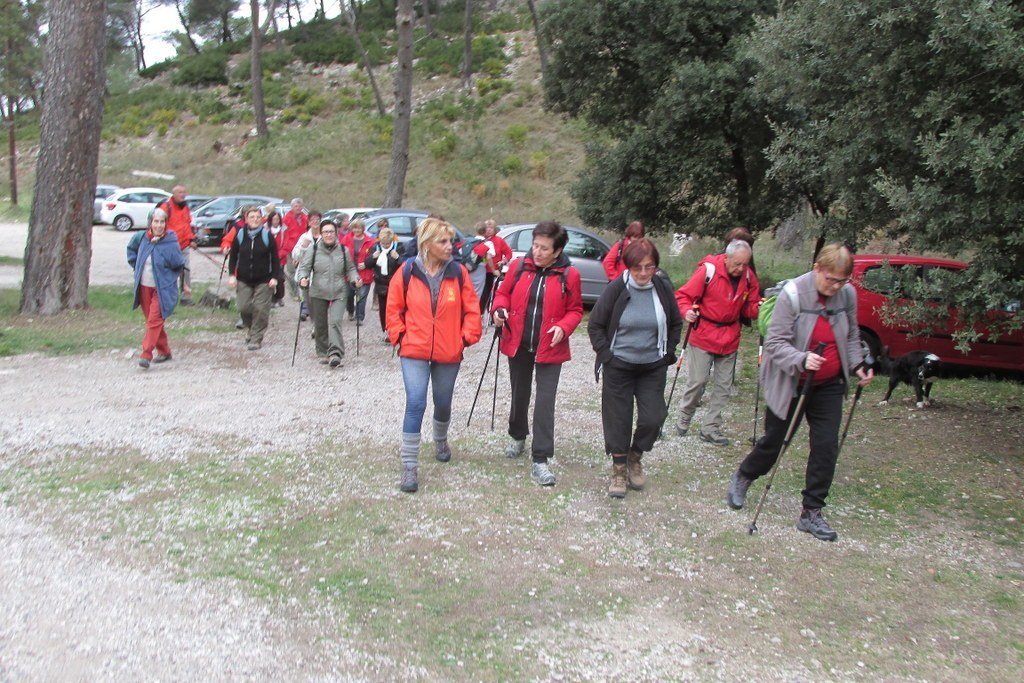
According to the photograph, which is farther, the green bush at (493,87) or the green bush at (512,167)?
the green bush at (493,87)

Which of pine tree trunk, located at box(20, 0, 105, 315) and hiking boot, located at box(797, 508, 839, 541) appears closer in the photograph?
hiking boot, located at box(797, 508, 839, 541)

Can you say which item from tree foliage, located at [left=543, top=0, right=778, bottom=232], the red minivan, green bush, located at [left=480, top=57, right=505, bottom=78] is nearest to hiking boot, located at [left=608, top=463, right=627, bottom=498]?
the red minivan

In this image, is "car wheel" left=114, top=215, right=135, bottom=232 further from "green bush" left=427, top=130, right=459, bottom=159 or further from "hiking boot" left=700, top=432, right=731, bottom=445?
"hiking boot" left=700, top=432, right=731, bottom=445

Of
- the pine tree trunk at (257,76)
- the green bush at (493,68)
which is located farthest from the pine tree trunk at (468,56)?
the pine tree trunk at (257,76)

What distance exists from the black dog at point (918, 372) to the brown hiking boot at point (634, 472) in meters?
4.46

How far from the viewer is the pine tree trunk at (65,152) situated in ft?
40.3

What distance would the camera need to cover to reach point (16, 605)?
4.37 m

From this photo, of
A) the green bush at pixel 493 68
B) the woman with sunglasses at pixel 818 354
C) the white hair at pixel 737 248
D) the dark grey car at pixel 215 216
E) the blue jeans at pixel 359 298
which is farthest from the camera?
the green bush at pixel 493 68

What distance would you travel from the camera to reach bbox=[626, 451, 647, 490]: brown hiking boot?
648 centimetres

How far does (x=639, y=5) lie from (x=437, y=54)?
113 feet

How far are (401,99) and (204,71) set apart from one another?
106 feet

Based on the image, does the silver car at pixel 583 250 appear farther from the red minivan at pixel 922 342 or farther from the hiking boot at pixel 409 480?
the hiking boot at pixel 409 480

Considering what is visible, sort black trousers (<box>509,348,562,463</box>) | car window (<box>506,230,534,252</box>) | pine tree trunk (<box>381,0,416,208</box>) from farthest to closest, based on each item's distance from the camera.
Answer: pine tree trunk (<box>381,0,416,208</box>) < car window (<box>506,230,534,252</box>) < black trousers (<box>509,348,562,463</box>)

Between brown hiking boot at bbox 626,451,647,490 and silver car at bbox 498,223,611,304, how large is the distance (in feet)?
28.9
